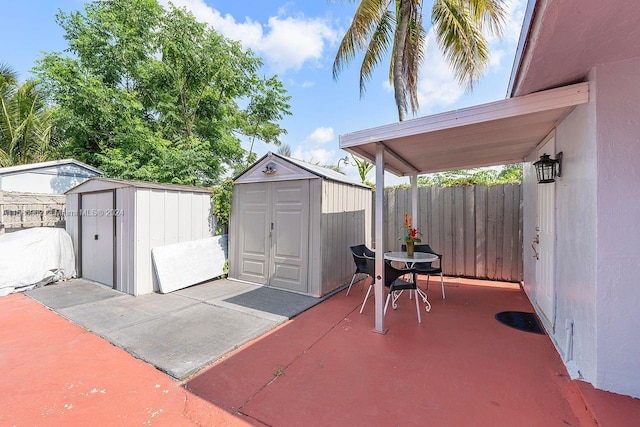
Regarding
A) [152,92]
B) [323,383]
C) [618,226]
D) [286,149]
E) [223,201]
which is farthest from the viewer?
[286,149]

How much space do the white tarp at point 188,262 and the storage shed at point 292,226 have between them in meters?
0.27

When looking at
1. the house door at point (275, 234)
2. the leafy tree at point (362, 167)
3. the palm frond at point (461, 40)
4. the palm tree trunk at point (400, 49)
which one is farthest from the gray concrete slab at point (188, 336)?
the leafy tree at point (362, 167)

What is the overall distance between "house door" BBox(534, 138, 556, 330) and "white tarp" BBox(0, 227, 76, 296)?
8211 mm

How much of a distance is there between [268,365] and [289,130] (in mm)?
11714

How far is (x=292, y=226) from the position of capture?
4.85 meters

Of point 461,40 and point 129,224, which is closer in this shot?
point 129,224

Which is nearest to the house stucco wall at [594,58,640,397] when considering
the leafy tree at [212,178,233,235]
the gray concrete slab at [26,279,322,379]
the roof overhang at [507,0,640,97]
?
the roof overhang at [507,0,640,97]

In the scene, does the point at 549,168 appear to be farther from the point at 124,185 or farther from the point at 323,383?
the point at 124,185

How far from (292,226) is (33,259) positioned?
4.95 m

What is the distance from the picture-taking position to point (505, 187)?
5.30 m

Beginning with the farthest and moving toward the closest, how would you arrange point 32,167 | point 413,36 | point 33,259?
1. point 32,167
2. point 413,36
3. point 33,259

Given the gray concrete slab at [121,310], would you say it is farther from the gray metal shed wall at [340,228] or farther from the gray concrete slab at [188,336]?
the gray metal shed wall at [340,228]

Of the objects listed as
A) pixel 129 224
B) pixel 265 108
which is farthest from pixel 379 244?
pixel 265 108

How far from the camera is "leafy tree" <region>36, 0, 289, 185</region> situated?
325 inches
